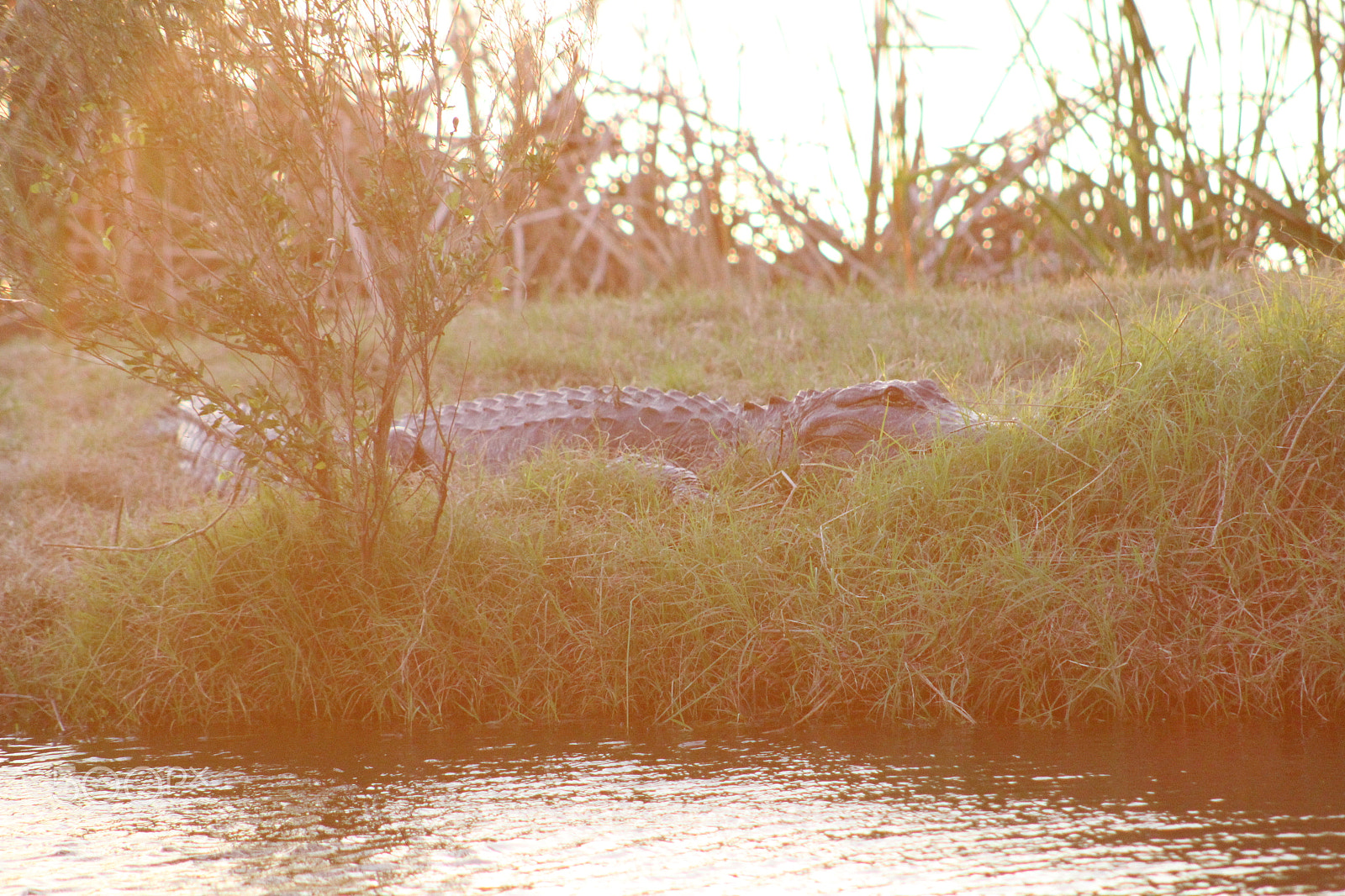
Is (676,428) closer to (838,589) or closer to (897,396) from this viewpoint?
(897,396)

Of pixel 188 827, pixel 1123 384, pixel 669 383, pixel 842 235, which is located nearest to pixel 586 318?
pixel 669 383

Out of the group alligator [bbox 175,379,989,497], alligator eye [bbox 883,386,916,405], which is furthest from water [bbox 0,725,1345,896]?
alligator eye [bbox 883,386,916,405]

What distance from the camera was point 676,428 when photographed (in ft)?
14.0

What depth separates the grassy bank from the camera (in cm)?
273

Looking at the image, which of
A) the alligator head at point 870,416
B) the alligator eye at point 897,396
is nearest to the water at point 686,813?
the alligator head at point 870,416

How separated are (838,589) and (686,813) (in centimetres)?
94

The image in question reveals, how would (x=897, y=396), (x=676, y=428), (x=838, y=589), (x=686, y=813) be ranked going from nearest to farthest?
(x=686, y=813) → (x=838, y=589) → (x=897, y=396) → (x=676, y=428)

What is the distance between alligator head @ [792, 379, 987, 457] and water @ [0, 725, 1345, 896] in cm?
122

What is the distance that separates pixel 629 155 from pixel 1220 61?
4263 mm

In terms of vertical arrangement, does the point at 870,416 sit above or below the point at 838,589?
above

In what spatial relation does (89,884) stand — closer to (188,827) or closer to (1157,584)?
(188,827)

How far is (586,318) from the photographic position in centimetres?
661

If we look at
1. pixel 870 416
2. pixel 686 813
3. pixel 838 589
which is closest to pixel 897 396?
pixel 870 416

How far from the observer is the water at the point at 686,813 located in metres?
1.74
